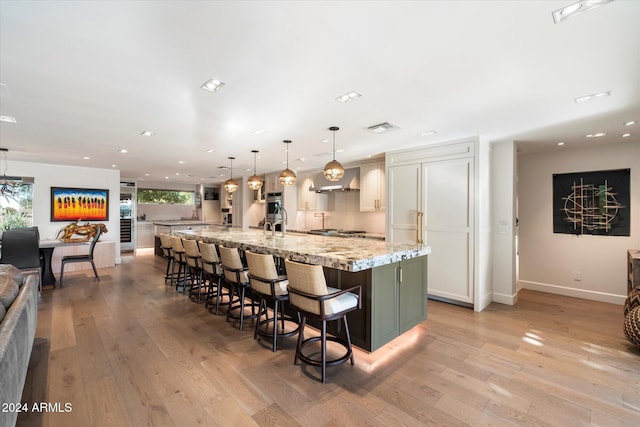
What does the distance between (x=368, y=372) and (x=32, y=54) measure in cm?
333

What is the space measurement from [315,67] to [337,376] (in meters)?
2.39

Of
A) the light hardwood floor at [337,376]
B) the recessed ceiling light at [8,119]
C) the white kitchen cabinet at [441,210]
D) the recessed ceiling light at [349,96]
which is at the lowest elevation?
the light hardwood floor at [337,376]

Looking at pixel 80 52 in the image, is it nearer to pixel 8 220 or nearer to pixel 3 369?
pixel 3 369

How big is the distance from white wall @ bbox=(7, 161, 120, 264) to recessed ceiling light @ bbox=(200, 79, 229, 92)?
6340mm

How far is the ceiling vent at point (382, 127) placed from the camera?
346cm

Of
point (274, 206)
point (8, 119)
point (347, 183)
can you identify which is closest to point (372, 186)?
point (347, 183)

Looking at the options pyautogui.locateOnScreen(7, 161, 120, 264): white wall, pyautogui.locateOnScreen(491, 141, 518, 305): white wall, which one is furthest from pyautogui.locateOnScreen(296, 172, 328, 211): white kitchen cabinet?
pyautogui.locateOnScreen(7, 161, 120, 264): white wall

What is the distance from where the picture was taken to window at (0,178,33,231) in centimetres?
601

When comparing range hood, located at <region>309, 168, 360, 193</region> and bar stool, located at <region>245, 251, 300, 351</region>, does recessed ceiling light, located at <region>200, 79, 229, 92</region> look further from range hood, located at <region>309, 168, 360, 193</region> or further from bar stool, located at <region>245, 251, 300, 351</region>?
range hood, located at <region>309, 168, 360, 193</region>

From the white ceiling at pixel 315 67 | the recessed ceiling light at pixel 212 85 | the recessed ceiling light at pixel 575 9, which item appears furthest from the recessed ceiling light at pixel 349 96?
the recessed ceiling light at pixel 575 9

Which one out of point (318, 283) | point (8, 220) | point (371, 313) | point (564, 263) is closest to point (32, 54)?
point (318, 283)

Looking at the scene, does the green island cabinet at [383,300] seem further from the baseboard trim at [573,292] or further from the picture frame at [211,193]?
the picture frame at [211,193]

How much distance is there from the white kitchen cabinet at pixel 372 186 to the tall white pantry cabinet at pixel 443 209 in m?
0.62

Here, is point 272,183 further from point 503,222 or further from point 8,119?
point 503,222
